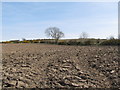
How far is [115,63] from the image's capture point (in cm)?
475

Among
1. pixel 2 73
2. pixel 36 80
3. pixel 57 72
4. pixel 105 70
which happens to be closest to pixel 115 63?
pixel 105 70

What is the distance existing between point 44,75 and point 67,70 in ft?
2.59

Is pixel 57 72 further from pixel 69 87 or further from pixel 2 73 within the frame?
pixel 2 73

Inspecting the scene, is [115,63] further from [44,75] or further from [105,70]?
[44,75]

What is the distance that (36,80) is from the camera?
147 inches

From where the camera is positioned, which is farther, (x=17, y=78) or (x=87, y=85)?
(x=17, y=78)

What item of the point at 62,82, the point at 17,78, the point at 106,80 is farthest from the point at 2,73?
the point at 106,80

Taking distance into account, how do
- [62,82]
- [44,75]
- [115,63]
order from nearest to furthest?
[62,82] → [44,75] → [115,63]

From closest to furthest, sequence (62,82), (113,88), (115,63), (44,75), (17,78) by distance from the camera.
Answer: (113,88) → (62,82) → (17,78) → (44,75) → (115,63)

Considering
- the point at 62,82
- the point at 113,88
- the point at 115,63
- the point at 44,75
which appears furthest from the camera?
the point at 115,63

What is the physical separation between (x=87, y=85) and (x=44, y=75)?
4.55 feet

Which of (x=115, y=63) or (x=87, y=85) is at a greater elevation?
(x=115, y=63)

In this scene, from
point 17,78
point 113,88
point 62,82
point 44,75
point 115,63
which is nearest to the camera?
point 113,88

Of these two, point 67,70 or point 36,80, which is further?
point 67,70
